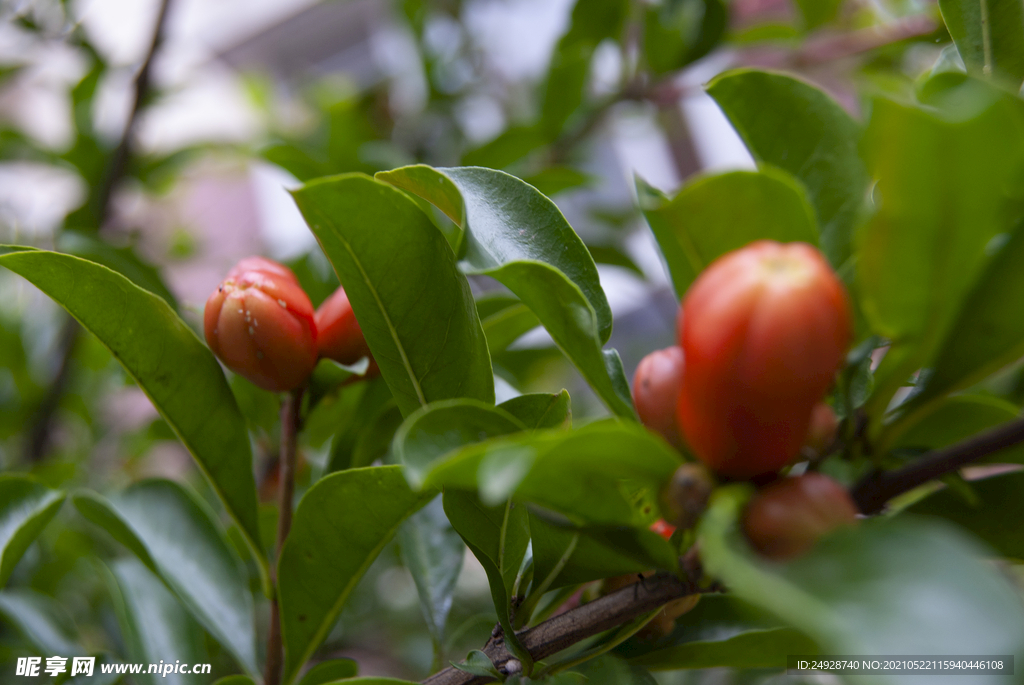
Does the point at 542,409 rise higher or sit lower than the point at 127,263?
lower

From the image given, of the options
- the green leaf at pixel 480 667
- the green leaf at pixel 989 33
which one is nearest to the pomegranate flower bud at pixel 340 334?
the green leaf at pixel 480 667

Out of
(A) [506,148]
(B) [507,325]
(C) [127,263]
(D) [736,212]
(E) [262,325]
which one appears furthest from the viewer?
(A) [506,148]

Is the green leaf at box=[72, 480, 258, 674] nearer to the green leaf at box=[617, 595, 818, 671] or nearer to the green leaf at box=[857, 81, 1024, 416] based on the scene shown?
the green leaf at box=[617, 595, 818, 671]

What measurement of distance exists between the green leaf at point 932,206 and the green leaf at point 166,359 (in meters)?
0.43

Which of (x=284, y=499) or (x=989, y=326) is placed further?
(x=284, y=499)

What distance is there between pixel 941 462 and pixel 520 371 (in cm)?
79

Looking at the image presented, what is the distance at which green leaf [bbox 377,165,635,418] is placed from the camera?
Answer: 0.32 m

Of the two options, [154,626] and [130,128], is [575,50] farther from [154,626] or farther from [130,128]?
[154,626]

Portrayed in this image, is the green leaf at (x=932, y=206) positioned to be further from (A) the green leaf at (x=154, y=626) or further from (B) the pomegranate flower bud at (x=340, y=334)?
(A) the green leaf at (x=154, y=626)

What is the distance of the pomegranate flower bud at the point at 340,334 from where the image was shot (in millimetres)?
475

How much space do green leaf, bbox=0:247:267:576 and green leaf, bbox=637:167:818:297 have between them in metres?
0.34

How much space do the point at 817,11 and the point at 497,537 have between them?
1291mm

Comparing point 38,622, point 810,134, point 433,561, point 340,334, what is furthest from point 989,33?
point 38,622

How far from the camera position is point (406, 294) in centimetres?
39
